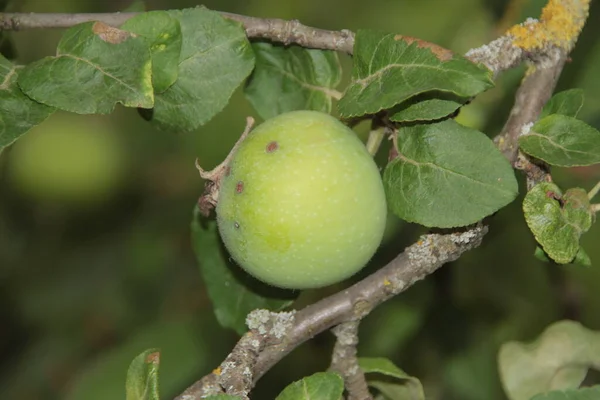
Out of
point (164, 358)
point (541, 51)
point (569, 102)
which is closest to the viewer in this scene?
point (569, 102)

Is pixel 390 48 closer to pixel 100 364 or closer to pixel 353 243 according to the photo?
pixel 353 243

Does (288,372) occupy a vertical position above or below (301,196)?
below

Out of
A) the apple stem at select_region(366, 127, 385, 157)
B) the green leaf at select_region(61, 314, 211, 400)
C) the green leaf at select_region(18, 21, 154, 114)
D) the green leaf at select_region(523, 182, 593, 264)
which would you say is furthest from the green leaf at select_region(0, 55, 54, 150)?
the green leaf at select_region(61, 314, 211, 400)

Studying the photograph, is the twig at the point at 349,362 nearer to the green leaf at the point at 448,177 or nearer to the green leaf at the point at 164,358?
the green leaf at the point at 448,177

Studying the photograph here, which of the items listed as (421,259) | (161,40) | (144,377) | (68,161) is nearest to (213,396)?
(144,377)

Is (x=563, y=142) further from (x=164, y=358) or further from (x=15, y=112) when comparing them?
Result: (x=164, y=358)

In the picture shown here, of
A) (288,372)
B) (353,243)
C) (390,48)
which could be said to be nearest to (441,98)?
(390,48)

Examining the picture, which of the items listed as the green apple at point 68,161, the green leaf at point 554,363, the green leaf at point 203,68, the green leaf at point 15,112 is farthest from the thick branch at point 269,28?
the green apple at point 68,161
